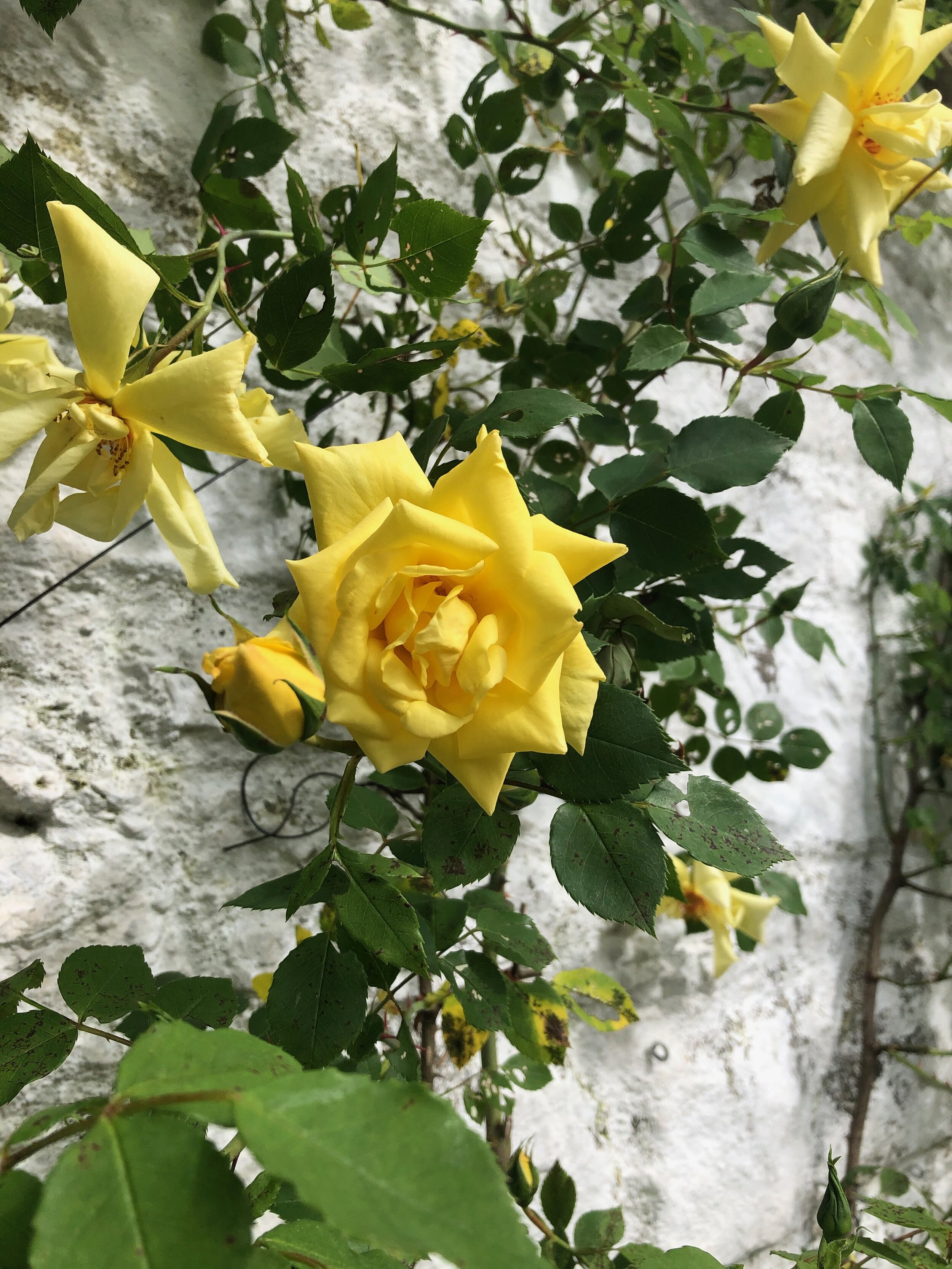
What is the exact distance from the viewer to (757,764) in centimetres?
87

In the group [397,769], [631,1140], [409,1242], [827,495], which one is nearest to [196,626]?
[397,769]

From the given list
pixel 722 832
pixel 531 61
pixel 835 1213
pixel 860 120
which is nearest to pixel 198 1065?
pixel 722 832

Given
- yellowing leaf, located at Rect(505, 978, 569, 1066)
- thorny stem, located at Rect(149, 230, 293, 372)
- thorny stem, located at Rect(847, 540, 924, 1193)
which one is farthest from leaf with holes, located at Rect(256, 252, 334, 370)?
thorny stem, located at Rect(847, 540, 924, 1193)

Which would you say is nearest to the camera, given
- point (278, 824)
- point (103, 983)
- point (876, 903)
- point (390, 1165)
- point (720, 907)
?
point (390, 1165)

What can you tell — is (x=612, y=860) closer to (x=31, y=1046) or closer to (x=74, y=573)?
(x=31, y=1046)

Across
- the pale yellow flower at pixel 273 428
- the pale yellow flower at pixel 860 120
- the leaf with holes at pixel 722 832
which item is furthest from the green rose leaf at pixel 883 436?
the pale yellow flower at pixel 273 428

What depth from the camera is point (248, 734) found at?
0.35 meters

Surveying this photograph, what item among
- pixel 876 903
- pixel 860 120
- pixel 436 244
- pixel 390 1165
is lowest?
pixel 876 903

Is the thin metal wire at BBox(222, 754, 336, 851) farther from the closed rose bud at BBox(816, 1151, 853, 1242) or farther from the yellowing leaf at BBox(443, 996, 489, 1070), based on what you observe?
the closed rose bud at BBox(816, 1151, 853, 1242)

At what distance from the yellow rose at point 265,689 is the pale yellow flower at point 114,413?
1.6 inches

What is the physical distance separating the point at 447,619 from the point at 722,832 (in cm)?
20

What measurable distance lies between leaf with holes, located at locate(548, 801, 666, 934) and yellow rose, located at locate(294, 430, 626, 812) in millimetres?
79

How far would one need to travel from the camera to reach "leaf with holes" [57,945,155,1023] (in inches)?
15.2

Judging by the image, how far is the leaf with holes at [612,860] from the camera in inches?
13.8
